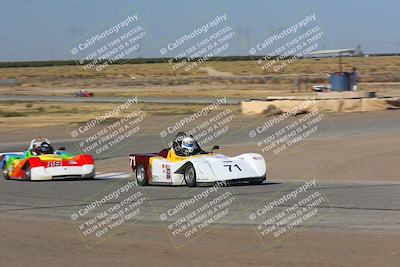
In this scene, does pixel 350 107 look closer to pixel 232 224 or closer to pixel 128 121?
pixel 128 121

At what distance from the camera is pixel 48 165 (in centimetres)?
1959

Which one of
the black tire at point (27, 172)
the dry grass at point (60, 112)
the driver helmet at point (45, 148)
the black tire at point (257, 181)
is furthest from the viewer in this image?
the dry grass at point (60, 112)

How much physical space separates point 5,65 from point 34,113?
15238cm

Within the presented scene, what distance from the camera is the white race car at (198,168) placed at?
1652cm

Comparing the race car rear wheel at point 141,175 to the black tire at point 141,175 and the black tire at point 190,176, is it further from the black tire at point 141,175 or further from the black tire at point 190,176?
the black tire at point 190,176

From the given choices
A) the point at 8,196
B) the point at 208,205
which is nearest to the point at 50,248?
the point at 208,205

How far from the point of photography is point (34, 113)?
51062mm

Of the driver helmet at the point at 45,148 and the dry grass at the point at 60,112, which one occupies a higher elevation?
the driver helmet at the point at 45,148

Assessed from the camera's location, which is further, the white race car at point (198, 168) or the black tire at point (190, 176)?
the black tire at point (190, 176)

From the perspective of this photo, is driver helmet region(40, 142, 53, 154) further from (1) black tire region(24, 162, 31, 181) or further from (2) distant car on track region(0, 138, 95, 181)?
(1) black tire region(24, 162, 31, 181)

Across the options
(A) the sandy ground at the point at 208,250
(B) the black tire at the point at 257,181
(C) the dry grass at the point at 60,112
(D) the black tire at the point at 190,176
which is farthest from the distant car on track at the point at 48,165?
(C) the dry grass at the point at 60,112

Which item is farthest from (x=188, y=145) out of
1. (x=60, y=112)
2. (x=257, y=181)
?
(x=60, y=112)

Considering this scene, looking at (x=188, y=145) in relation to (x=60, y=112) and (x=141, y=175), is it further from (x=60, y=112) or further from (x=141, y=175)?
(x=60, y=112)

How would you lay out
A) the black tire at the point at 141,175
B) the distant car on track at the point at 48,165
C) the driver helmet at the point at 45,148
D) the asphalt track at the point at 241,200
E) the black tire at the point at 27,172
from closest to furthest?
the asphalt track at the point at 241,200, the black tire at the point at 141,175, the distant car on track at the point at 48,165, the black tire at the point at 27,172, the driver helmet at the point at 45,148
